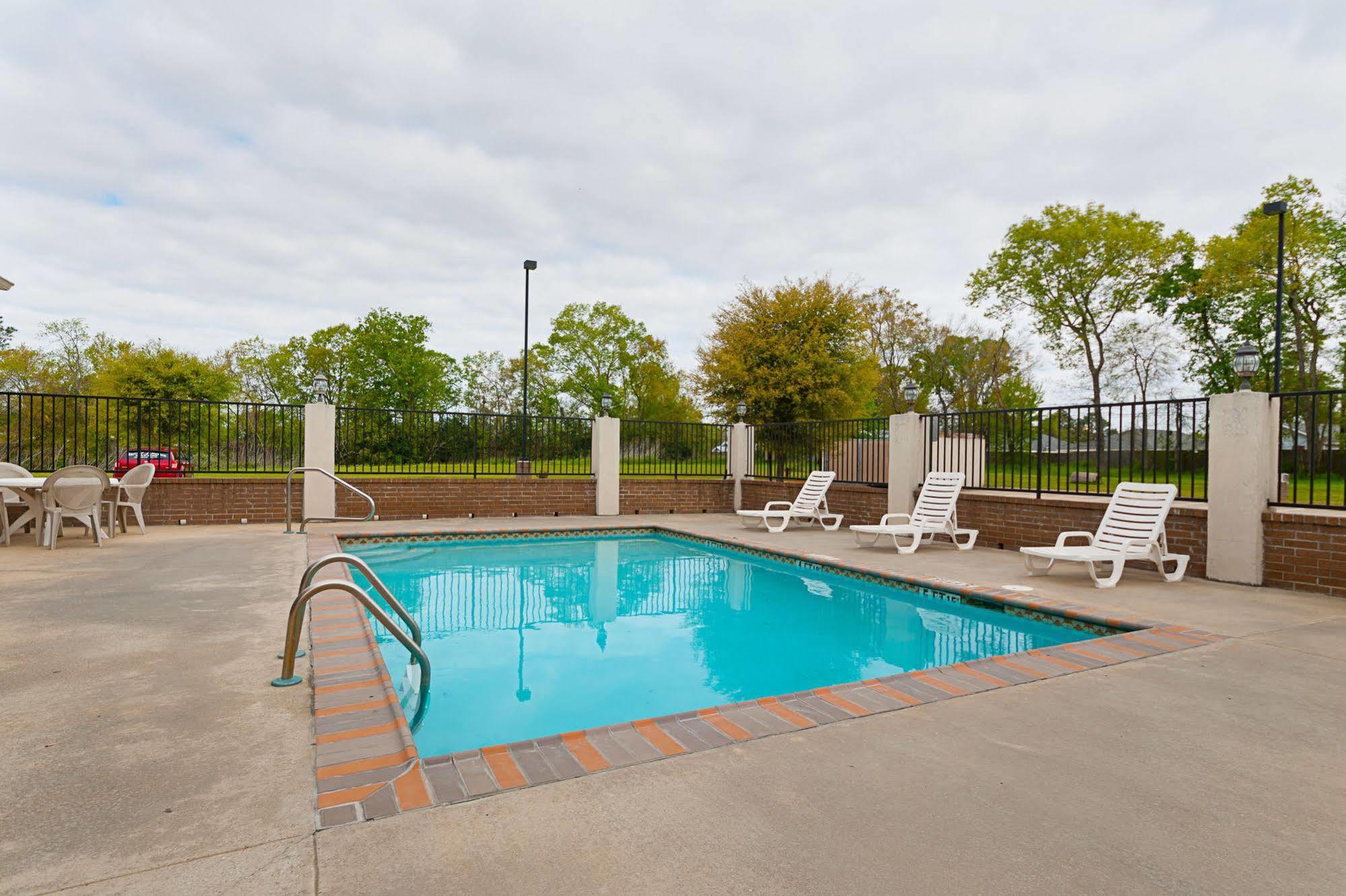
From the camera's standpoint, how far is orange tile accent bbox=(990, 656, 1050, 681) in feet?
10.6

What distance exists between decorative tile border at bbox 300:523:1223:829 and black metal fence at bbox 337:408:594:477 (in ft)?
24.9

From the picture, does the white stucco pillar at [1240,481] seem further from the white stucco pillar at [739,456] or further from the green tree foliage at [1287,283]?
the green tree foliage at [1287,283]

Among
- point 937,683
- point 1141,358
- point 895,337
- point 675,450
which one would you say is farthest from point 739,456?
point 895,337

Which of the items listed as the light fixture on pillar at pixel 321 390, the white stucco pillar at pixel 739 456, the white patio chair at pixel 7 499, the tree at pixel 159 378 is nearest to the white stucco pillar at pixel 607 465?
the white stucco pillar at pixel 739 456

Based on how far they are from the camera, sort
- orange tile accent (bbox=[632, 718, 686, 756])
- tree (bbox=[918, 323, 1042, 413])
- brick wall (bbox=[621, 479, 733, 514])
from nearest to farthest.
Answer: orange tile accent (bbox=[632, 718, 686, 756]) < brick wall (bbox=[621, 479, 733, 514]) < tree (bbox=[918, 323, 1042, 413])

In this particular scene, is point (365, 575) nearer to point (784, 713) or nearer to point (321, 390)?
point (784, 713)

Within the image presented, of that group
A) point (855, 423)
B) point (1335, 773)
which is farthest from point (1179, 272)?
point (1335, 773)

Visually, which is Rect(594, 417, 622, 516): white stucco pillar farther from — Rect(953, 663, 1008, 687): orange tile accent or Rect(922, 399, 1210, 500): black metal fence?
Rect(953, 663, 1008, 687): orange tile accent

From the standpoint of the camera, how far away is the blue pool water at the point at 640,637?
3699mm

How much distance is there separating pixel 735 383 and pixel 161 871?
15057mm

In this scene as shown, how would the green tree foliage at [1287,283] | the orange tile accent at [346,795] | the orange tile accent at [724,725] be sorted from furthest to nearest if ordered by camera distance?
1. the green tree foliage at [1287,283]
2. the orange tile accent at [724,725]
3. the orange tile accent at [346,795]

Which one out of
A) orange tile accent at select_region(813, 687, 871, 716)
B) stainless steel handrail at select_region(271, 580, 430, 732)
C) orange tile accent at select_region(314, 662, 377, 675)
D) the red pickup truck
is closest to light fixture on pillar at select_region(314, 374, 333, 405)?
the red pickup truck

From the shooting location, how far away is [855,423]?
11.4 metres

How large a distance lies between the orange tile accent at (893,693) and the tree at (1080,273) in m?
28.2
